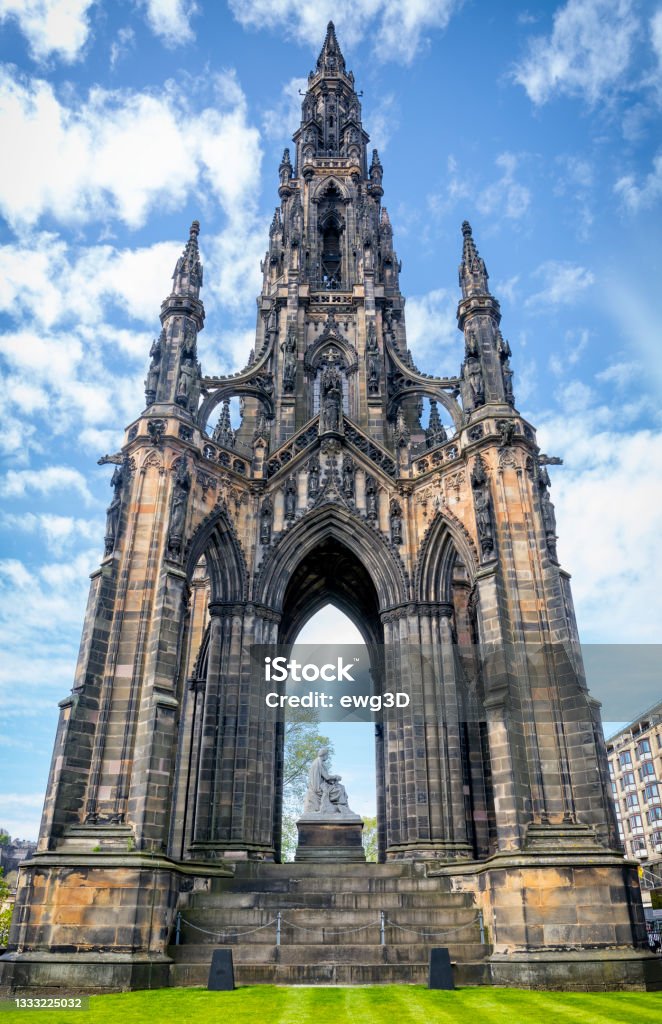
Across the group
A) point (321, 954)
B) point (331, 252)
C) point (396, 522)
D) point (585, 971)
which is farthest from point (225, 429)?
point (585, 971)

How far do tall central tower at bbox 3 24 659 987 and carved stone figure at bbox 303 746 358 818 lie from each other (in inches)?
42.9

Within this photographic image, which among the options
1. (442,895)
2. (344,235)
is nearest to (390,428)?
(344,235)

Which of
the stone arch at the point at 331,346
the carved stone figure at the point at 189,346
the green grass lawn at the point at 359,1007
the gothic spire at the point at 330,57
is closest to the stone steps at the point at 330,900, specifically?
the green grass lawn at the point at 359,1007

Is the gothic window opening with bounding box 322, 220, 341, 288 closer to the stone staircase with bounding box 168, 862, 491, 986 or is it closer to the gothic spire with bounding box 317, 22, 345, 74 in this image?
the gothic spire with bounding box 317, 22, 345, 74

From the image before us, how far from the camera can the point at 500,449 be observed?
727 inches

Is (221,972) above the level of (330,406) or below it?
below

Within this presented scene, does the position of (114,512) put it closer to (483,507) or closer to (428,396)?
(483,507)

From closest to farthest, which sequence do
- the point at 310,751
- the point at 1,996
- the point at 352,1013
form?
the point at 352,1013
the point at 1,996
the point at 310,751

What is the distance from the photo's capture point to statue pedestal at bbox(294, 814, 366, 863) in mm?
18672

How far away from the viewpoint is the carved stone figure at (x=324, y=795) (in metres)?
19.4

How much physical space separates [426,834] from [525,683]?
517cm

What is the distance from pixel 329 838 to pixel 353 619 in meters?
9.06

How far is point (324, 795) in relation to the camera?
19.7m

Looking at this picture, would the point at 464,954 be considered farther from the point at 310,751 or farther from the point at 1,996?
the point at 310,751
